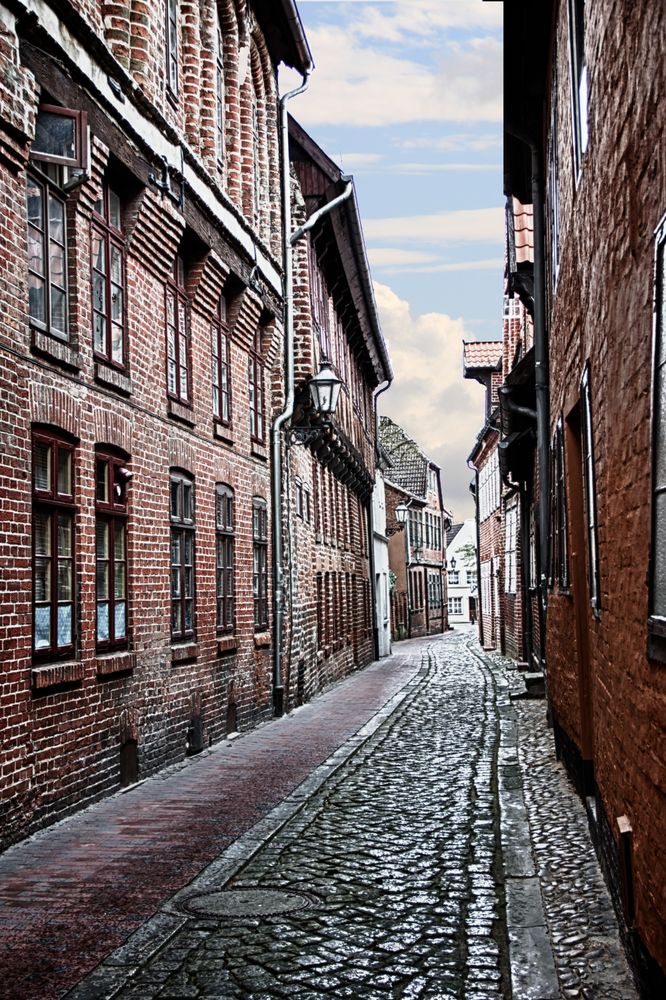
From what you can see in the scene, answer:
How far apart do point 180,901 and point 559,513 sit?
16.2 ft

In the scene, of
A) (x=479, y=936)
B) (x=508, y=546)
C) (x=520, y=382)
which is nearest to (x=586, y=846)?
(x=479, y=936)

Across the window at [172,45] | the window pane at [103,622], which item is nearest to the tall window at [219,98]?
the window at [172,45]

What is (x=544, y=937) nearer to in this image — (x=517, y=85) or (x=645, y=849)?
(x=645, y=849)

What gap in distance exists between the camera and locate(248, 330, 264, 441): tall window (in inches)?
680

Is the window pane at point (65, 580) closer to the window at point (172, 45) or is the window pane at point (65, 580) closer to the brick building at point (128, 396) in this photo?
the brick building at point (128, 396)

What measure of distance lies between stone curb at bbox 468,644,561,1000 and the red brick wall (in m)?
0.64

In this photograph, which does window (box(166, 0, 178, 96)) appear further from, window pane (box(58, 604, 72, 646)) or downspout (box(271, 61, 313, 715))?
window pane (box(58, 604, 72, 646))

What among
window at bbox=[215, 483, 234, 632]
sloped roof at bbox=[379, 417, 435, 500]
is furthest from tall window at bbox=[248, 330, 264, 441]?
sloped roof at bbox=[379, 417, 435, 500]

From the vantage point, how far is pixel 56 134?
29.5 ft

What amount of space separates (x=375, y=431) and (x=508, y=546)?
1260 cm

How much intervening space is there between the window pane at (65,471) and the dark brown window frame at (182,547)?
115 inches

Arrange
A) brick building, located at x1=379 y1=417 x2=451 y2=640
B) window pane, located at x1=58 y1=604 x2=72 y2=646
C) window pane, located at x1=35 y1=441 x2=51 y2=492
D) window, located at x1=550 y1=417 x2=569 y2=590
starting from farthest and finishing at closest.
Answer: brick building, located at x1=379 y1=417 x2=451 y2=640
window, located at x1=550 y1=417 x2=569 y2=590
window pane, located at x1=58 y1=604 x2=72 y2=646
window pane, located at x1=35 y1=441 x2=51 y2=492

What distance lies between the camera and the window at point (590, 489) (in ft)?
22.2

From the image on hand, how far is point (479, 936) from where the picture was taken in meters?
6.06
